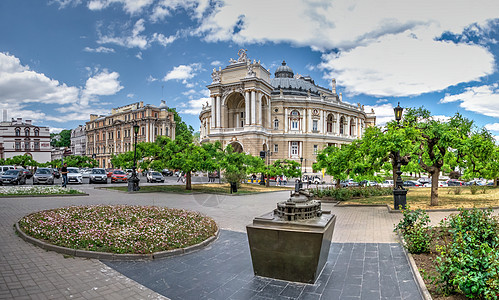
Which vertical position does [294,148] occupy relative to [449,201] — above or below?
above

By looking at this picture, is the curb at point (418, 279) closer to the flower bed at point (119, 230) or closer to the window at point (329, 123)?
the flower bed at point (119, 230)

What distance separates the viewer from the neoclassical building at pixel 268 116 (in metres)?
54.2

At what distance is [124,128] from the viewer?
3083 inches

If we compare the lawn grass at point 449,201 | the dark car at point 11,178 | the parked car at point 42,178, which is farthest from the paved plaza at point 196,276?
the parked car at point 42,178

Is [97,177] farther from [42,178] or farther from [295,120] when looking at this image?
[295,120]

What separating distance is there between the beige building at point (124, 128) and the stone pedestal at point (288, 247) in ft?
215

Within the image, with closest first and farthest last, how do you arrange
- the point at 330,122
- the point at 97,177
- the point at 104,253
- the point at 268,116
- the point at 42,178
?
the point at 104,253 < the point at 42,178 < the point at 97,177 < the point at 268,116 < the point at 330,122

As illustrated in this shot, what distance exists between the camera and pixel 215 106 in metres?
57.4

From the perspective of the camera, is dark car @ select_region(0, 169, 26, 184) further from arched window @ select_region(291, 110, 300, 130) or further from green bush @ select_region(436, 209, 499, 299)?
arched window @ select_region(291, 110, 300, 130)

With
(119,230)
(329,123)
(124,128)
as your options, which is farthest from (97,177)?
(124,128)

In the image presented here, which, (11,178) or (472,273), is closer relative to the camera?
(472,273)

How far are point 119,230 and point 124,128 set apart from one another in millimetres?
76085

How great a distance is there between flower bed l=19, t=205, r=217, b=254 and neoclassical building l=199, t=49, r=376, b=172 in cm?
4391

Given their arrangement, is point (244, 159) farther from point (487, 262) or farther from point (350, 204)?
point (487, 262)
